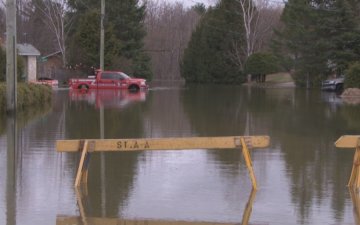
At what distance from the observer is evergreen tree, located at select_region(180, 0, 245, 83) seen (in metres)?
73.0

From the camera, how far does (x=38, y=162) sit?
11320mm

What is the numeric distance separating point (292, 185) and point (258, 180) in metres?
0.56

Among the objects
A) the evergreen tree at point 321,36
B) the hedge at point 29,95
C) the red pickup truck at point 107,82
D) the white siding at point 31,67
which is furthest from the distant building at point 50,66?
the hedge at point 29,95

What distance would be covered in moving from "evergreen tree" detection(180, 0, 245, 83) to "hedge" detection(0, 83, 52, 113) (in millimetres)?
47780

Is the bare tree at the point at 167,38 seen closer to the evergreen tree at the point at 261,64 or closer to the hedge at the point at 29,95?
the evergreen tree at the point at 261,64

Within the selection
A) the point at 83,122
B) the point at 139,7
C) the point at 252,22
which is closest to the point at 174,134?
the point at 83,122

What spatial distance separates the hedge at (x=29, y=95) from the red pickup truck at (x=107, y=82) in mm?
17856

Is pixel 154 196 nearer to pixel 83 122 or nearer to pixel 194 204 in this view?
pixel 194 204

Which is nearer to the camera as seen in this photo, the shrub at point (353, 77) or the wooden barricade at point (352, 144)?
the wooden barricade at point (352, 144)

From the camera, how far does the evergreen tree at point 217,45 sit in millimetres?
73000

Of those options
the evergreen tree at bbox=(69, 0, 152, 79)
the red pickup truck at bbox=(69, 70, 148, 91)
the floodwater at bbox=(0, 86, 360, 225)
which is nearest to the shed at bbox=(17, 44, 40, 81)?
the evergreen tree at bbox=(69, 0, 152, 79)

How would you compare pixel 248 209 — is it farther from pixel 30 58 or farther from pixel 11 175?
pixel 30 58

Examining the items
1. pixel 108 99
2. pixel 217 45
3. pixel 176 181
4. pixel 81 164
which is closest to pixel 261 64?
pixel 217 45

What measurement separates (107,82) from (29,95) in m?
22.1
